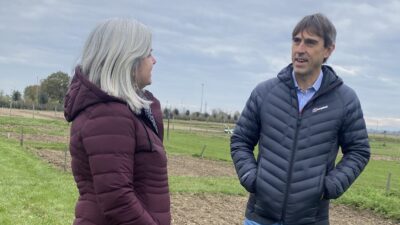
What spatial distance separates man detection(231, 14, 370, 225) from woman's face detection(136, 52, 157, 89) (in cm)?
Answer: 91

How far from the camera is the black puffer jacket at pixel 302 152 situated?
2979 mm

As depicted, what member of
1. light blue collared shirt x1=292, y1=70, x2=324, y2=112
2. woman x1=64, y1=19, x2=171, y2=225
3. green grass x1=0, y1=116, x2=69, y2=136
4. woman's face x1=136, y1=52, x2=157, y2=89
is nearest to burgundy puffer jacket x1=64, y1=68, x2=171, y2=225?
woman x1=64, y1=19, x2=171, y2=225

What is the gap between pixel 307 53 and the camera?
3.06 metres

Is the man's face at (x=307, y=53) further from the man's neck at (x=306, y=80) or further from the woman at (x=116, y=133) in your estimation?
the woman at (x=116, y=133)

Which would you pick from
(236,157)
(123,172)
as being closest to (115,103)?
(123,172)

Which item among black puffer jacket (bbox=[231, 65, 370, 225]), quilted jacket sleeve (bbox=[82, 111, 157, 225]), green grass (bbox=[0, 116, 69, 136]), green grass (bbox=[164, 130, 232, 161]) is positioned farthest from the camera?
green grass (bbox=[0, 116, 69, 136])

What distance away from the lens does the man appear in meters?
2.98

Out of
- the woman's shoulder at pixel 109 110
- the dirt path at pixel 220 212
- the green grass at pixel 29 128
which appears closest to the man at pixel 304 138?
the woman's shoulder at pixel 109 110

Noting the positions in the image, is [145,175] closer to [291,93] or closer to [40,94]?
[291,93]

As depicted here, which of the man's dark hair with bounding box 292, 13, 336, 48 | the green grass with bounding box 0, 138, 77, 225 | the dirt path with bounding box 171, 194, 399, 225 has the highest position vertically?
the man's dark hair with bounding box 292, 13, 336, 48

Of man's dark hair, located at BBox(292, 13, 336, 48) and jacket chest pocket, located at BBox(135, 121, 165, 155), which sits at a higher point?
man's dark hair, located at BBox(292, 13, 336, 48)

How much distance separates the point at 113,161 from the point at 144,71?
469mm

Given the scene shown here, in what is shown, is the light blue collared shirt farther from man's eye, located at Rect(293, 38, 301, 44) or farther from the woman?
the woman

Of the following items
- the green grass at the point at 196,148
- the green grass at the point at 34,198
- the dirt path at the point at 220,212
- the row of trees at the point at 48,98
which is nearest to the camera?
the green grass at the point at 34,198
